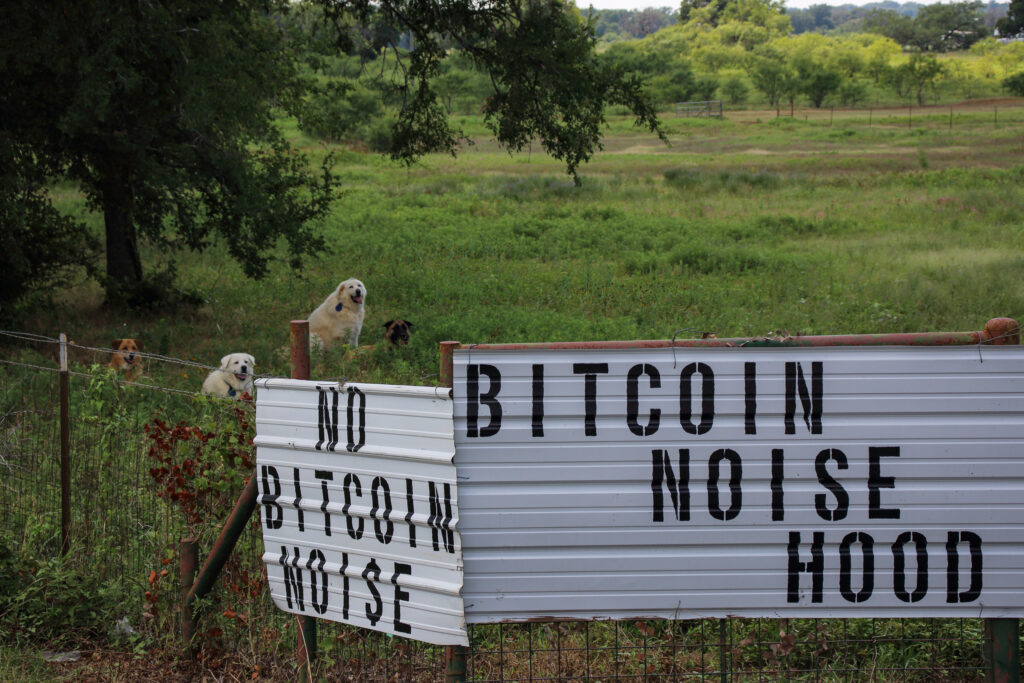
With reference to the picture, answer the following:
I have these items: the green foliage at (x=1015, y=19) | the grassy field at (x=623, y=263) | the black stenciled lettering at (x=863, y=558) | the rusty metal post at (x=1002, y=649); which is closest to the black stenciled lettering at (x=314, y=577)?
the black stenciled lettering at (x=863, y=558)

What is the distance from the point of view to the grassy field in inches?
550

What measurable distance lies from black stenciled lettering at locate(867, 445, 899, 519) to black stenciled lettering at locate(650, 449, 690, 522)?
657 millimetres

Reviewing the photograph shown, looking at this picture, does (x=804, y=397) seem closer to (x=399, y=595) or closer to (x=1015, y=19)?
(x=399, y=595)

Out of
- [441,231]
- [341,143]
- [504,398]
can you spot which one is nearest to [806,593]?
[504,398]

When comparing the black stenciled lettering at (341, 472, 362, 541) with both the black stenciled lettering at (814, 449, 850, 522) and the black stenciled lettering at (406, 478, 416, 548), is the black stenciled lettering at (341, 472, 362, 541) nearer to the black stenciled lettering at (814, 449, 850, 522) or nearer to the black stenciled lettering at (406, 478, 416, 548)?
the black stenciled lettering at (406, 478, 416, 548)

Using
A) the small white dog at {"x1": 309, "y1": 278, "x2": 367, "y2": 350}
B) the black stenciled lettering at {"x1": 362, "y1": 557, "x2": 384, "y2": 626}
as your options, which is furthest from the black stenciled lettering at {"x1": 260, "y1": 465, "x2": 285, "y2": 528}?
the small white dog at {"x1": 309, "y1": 278, "x2": 367, "y2": 350}

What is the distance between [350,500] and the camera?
142 inches

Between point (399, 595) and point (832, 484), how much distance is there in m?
1.66

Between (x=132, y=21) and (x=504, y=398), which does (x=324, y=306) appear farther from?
(x=504, y=398)

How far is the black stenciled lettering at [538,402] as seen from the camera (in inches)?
136

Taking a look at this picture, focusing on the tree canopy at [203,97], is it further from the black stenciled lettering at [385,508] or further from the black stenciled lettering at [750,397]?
the black stenciled lettering at [750,397]

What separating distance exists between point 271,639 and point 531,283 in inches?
512

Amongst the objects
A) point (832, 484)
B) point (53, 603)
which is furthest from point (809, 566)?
point (53, 603)

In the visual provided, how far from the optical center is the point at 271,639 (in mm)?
4387
